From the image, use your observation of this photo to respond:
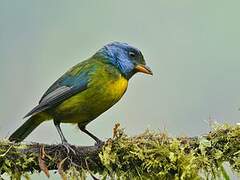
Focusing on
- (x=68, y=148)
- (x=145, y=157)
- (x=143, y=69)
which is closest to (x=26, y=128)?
(x=143, y=69)

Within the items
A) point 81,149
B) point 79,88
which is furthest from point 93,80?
point 81,149

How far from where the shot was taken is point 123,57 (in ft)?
18.8

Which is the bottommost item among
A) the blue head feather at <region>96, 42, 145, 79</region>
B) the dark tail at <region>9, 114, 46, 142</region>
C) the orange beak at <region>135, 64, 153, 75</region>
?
the dark tail at <region>9, 114, 46, 142</region>

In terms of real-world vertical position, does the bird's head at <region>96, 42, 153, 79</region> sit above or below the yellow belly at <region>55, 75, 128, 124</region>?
above

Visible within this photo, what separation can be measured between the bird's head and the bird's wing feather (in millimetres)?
276

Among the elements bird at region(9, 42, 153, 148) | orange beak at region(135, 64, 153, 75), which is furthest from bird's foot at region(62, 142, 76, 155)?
orange beak at region(135, 64, 153, 75)

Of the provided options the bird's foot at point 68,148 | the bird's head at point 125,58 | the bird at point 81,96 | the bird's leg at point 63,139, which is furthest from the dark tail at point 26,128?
the bird's foot at point 68,148

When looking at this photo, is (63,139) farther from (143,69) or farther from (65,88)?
(143,69)

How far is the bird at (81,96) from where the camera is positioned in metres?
5.26

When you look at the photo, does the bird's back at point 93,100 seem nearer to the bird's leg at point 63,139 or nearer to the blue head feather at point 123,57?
the bird's leg at point 63,139

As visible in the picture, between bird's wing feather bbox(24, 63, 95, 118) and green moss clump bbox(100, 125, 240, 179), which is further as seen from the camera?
bird's wing feather bbox(24, 63, 95, 118)

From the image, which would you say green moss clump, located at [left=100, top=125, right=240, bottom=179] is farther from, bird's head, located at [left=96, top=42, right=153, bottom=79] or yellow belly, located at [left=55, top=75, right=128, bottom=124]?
bird's head, located at [left=96, top=42, right=153, bottom=79]

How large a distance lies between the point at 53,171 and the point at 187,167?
0.88 meters

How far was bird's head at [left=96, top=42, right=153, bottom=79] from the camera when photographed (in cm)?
567
